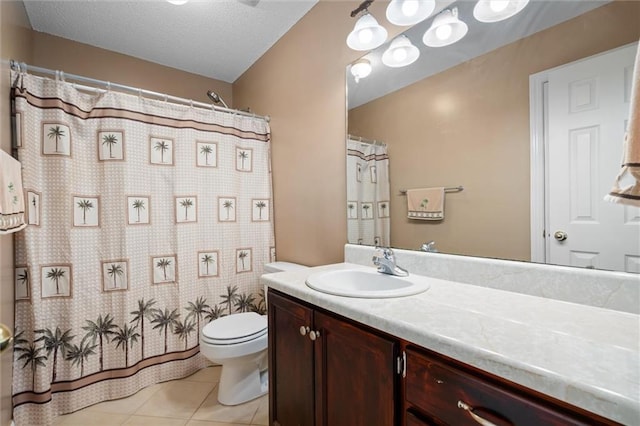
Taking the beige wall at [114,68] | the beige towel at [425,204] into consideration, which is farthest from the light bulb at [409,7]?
the beige wall at [114,68]

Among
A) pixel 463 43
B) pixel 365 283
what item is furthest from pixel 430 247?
pixel 463 43

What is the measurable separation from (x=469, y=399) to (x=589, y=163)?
0.81 meters

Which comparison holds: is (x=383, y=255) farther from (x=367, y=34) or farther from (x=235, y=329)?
(x=367, y=34)

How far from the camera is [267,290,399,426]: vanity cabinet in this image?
840mm

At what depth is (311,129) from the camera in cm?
199

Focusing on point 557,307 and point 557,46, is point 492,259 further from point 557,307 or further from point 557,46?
point 557,46

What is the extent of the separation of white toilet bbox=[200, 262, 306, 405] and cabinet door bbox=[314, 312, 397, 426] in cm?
70

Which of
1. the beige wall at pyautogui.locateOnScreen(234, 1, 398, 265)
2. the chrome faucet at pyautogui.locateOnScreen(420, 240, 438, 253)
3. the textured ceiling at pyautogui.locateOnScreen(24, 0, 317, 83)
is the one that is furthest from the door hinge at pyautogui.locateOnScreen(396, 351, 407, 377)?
the textured ceiling at pyautogui.locateOnScreen(24, 0, 317, 83)

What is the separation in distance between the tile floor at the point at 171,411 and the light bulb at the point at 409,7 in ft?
7.28

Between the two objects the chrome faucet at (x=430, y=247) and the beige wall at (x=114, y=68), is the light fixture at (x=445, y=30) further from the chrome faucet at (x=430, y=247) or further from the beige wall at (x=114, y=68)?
the beige wall at (x=114, y=68)

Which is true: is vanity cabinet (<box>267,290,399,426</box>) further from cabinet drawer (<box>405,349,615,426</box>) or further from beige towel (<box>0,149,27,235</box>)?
beige towel (<box>0,149,27,235</box>)

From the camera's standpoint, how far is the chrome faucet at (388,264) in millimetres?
1302

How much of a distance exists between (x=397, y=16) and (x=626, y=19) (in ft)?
2.72

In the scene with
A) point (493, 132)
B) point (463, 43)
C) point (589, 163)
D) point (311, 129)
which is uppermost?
point (463, 43)
